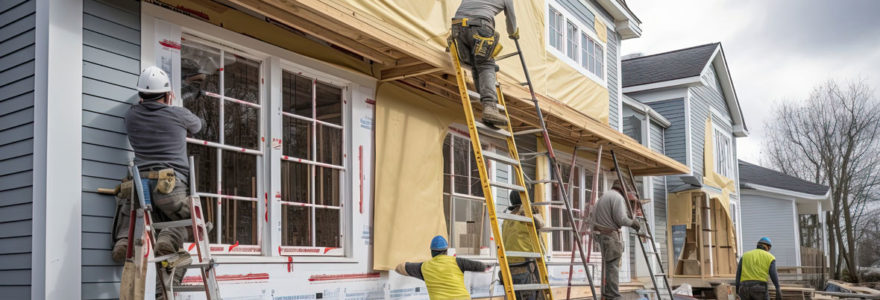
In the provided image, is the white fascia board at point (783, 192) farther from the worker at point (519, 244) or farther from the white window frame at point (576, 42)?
the worker at point (519, 244)

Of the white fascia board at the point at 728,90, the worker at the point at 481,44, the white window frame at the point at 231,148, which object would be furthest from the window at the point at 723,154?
the white window frame at the point at 231,148

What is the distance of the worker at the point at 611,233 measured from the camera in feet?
28.0

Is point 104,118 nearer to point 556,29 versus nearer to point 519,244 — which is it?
point 519,244

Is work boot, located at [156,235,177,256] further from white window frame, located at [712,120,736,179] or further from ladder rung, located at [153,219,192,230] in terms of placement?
white window frame, located at [712,120,736,179]

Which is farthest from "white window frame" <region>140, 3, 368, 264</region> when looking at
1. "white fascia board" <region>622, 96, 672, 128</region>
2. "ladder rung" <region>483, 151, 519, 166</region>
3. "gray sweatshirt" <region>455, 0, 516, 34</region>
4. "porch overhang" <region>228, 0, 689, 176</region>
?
"white fascia board" <region>622, 96, 672, 128</region>

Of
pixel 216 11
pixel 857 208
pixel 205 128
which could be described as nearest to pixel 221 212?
pixel 205 128

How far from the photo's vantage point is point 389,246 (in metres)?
7.10

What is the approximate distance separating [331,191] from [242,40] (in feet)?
5.38

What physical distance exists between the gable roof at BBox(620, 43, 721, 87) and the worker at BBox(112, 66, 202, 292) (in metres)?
15.9

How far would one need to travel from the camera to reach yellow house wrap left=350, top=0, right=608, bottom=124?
7.18m

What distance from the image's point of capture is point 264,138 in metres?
6.02

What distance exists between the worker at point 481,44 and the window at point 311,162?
128 centimetres

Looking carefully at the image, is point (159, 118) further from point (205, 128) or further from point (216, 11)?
point (216, 11)

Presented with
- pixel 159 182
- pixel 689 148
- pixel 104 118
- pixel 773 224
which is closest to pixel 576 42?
pixel 689 148
